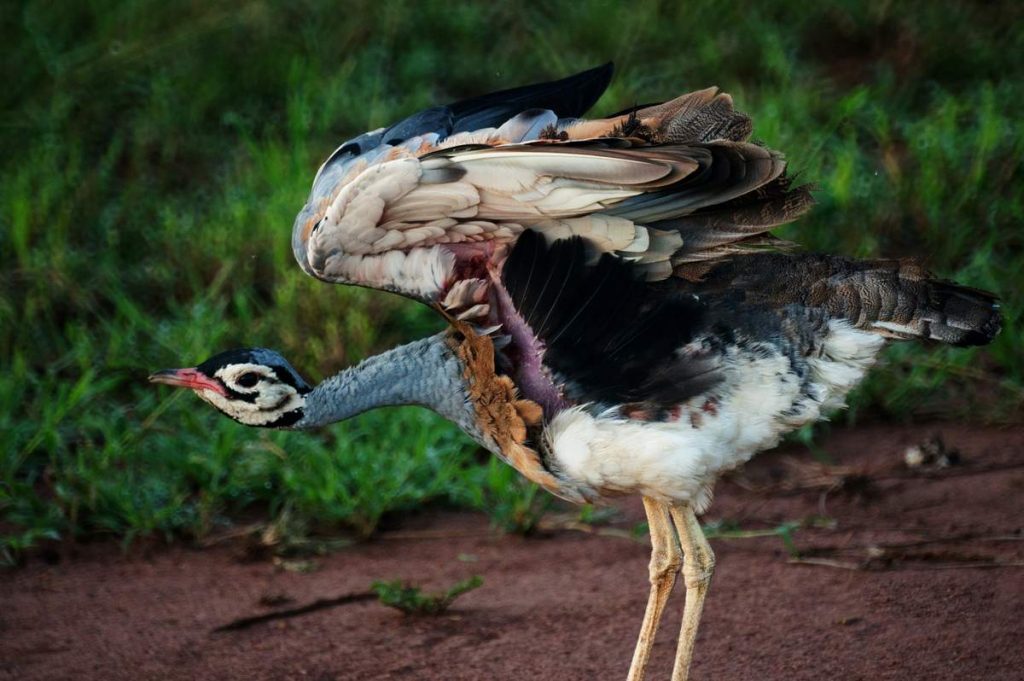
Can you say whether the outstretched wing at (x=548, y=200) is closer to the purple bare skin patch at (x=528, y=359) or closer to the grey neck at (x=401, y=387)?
the purple bare skin patch at (x=528, y=359)

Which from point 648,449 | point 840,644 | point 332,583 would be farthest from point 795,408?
point 332,583

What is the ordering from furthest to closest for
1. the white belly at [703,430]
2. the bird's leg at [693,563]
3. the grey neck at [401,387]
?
1. the bird's leg at [693,563]
2. the grey neck at [401,387]
3. the white belly at [703,430]

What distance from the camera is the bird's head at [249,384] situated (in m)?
3.93

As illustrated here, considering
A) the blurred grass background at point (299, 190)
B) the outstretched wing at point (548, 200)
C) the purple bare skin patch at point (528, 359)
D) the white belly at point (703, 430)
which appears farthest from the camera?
the blurred grass background at point (299, 190)

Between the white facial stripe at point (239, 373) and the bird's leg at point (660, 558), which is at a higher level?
the white facial stripe at point (239, 373)

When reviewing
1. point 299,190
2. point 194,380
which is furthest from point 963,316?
point 299,190

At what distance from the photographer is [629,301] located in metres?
3.64

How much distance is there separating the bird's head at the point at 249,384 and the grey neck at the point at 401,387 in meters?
0.05

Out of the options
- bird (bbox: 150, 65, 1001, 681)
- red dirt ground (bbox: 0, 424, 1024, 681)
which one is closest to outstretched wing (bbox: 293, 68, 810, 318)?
bird (bbox: 150, 65, 1001, 681)

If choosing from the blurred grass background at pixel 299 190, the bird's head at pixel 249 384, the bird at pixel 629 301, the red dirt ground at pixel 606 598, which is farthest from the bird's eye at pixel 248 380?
the blurred grass background at pixel 299 190

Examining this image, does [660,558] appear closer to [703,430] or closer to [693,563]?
[693,563]

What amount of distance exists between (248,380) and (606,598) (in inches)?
54.2

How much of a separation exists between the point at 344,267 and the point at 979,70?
487 cm

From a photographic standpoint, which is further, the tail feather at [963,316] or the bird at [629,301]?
the tail feather at [963,316]
